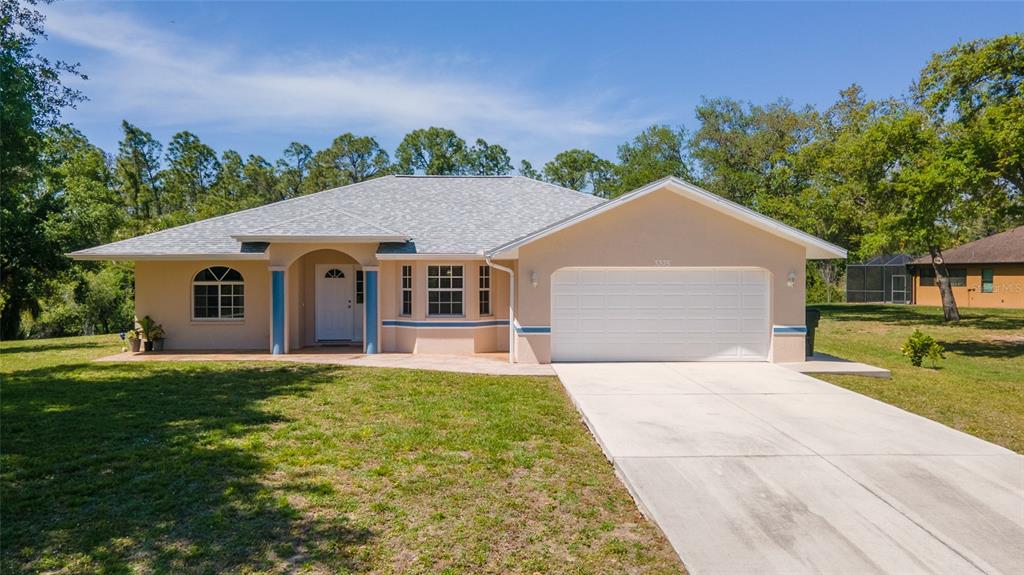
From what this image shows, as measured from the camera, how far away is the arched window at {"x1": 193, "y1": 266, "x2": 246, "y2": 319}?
15516 millimetres

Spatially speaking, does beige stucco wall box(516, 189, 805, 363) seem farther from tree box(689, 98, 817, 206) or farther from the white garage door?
tree box(689, 98, 817, 206)

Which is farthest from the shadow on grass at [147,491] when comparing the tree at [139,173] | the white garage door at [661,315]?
the tree at [139,173]

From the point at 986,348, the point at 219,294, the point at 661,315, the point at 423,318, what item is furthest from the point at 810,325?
the point at 219,294

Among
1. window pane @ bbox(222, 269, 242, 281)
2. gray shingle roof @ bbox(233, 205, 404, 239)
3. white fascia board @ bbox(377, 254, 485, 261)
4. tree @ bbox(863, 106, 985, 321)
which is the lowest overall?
window pane @ bbox(222, 269, 242, 281)

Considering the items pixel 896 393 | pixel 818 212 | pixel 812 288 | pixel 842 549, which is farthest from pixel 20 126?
pixel 812 288

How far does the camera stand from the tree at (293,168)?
52747 mm

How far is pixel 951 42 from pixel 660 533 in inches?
884

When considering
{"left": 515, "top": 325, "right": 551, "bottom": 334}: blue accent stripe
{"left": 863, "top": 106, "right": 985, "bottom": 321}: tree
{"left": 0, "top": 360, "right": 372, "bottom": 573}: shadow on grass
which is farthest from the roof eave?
{"left": 863, "top": 106, "right": 985, "bottom": 321}: tree

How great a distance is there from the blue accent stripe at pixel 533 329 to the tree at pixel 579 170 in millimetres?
40771

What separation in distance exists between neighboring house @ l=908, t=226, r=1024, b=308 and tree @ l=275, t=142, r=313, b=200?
49754 mm

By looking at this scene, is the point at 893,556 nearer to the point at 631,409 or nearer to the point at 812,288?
the point at 631,409

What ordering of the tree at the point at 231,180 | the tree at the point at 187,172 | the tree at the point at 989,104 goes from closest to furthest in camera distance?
1. the tree at the point at 989,104
2. the tree at the point at 187,172
3. the tree at the point at 231,180

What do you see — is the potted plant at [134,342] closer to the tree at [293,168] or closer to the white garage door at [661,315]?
the white garage door at [661,315]

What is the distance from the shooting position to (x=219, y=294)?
51.2 ft
